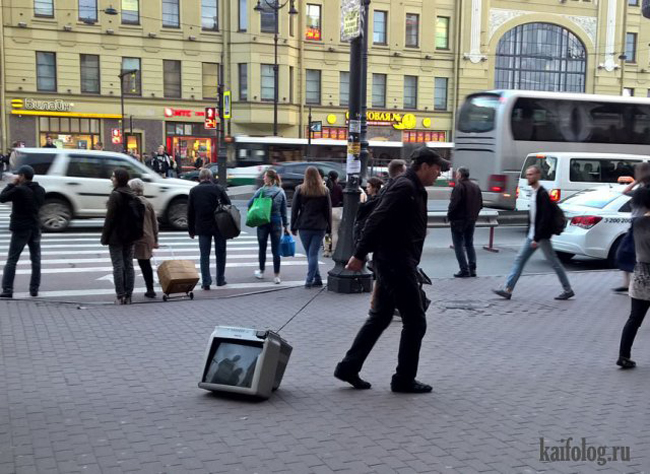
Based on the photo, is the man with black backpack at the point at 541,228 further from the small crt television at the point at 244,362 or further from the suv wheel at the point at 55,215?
the suv wheel at the point at 55,215

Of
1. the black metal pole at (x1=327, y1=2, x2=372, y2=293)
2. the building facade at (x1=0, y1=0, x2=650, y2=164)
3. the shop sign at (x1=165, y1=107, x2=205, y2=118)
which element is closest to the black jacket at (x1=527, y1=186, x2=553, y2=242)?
the black metal pole at (x1=327, y1=2, x2=372, y2=293)

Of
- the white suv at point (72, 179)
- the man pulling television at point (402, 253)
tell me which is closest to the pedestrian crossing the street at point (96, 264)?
the white suv at point (72, 179)

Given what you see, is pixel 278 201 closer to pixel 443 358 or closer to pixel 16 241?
pixel 16 241

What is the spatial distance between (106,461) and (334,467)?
1.38m

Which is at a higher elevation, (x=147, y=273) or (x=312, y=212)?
(x=312, y=212)

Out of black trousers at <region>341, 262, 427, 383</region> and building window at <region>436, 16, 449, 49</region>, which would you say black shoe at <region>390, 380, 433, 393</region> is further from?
building window at <region>436, 16, 449, 49</region>

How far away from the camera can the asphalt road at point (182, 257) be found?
10.8m

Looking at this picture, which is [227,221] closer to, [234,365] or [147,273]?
[147,273]

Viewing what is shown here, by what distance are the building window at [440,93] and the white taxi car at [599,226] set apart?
38.0 m

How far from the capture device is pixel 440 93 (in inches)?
1971

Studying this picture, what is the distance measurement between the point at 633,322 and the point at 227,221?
19.4 feet

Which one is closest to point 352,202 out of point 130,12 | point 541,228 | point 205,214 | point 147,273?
point 205,214

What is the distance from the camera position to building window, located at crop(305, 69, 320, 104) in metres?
46.2

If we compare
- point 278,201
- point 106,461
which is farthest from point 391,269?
point 278,201
